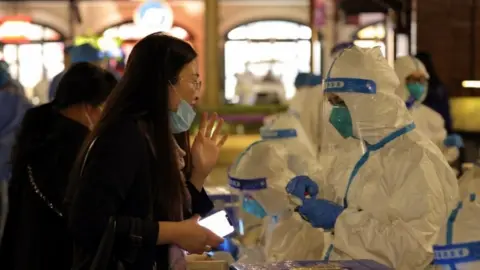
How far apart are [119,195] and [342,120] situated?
121 centimetres

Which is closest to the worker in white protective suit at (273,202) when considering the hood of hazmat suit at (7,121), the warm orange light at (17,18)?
the hood of hazmat suit at (7,121)

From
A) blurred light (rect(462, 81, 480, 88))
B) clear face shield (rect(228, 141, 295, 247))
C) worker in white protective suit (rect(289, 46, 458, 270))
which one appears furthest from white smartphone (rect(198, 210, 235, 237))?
blurred light (rect(462, 81, 480, 88))

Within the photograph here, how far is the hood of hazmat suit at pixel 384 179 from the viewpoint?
2.65 m

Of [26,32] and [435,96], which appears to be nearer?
[435,96]

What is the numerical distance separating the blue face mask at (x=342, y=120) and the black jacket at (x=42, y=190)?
2.98 ft

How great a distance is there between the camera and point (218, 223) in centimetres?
233

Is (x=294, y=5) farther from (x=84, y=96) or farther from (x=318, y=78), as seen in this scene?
(x=84, y=96)

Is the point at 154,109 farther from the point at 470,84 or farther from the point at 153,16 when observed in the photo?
the point at 153,16

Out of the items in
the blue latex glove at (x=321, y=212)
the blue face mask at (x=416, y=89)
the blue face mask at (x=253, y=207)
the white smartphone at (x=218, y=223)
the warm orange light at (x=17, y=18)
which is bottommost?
the blue face mask at (x=253, y=207)

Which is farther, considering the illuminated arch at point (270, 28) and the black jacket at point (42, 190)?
the illuminated arch at point (270, 28)

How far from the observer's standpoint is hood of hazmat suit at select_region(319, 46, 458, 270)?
2652 millimetres

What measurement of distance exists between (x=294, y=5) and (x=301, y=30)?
1.73ft

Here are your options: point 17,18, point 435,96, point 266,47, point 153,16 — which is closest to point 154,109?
point 435,96

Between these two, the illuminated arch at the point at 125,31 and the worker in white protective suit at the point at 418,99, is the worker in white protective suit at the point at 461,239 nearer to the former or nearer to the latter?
the worker in white protective suit at the point at 418,99
